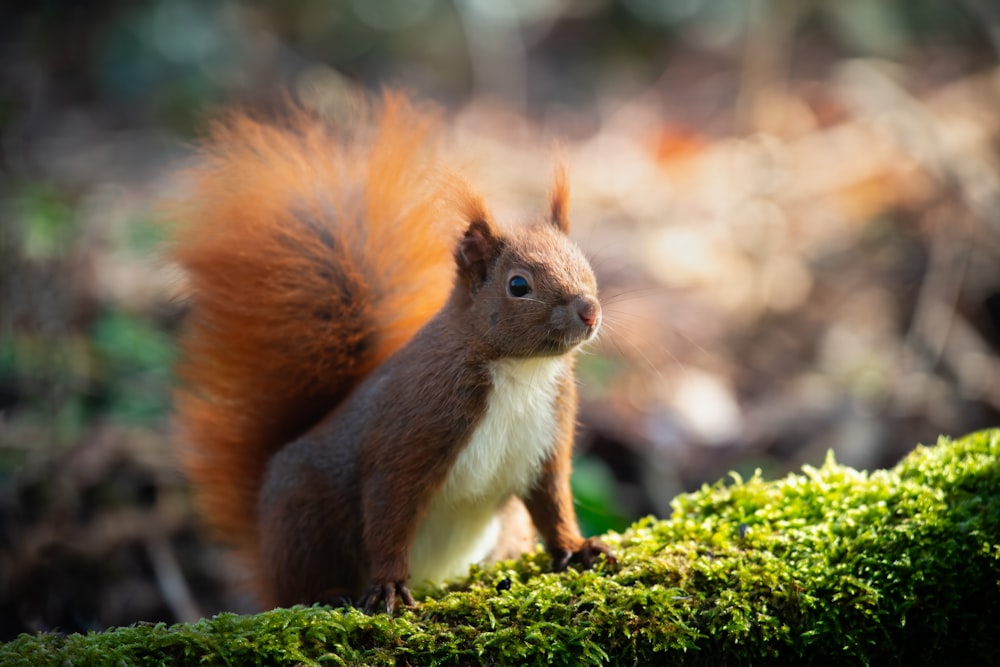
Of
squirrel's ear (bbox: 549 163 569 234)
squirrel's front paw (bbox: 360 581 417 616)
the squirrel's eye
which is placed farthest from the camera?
squirrel's ear (bbox: 549 163 569 234)

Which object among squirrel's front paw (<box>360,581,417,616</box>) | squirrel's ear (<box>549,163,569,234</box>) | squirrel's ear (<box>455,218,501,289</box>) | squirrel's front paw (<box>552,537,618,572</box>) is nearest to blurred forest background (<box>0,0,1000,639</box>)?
squirrel's ear (<box>549,163,569,234</box>)

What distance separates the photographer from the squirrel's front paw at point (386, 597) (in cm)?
214

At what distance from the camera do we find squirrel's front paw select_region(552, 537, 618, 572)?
2.28 meters

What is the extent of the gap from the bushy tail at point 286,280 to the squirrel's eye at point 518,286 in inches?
22.7

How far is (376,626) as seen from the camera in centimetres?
194

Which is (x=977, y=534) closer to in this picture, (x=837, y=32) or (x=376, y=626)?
(x=376, y=626)

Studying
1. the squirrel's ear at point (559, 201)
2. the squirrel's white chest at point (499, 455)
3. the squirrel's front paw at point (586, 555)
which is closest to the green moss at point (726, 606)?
the squirrel's front paw at point (586, 555)

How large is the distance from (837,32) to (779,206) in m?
3.22

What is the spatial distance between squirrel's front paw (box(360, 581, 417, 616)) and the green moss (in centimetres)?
6

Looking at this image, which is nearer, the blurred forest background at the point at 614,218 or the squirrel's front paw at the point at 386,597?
the squirrel's front paw at the point at 386,597

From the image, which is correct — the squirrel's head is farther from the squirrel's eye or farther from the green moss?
the green moss

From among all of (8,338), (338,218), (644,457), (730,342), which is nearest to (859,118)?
(730,342)

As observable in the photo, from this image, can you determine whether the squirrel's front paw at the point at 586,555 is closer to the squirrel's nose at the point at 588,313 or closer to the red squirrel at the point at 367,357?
the red squirrel at the point at 367,357

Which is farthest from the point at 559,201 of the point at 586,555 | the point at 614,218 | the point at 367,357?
the point at 614,218
